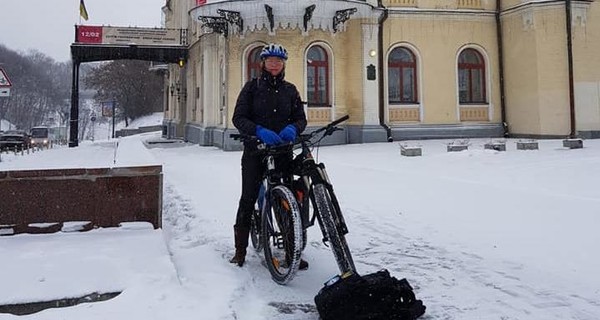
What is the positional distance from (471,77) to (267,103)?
1972cm

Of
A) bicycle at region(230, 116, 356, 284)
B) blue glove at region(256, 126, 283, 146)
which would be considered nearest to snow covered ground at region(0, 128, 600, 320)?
bicycle at region(230, 116, 356, 284)

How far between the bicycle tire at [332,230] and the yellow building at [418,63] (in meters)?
16.0

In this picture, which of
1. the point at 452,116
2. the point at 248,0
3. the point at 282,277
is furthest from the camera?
the point at 452,116

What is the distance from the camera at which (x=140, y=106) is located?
69000 millimetres

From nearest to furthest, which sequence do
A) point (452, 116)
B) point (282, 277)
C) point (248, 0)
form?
1. point (282, 277)
2. point (248, 0)
3. point (452, 116)

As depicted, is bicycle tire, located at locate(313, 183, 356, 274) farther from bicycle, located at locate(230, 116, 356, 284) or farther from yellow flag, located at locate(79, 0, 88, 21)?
yellow flag, located at locate(79, 0, 88, 21)

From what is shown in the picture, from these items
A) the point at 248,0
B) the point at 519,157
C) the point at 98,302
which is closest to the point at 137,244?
the point at 98,302

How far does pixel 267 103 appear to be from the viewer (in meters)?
4.30

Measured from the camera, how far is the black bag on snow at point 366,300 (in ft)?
9.71

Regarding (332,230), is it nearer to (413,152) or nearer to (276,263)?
(276,263)

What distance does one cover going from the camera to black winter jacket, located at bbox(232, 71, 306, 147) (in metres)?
4.29

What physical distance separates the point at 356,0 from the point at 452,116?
6629 mm

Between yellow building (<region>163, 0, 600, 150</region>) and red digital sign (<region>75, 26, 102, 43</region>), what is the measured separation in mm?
6138

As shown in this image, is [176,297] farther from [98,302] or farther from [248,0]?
[248,0]
